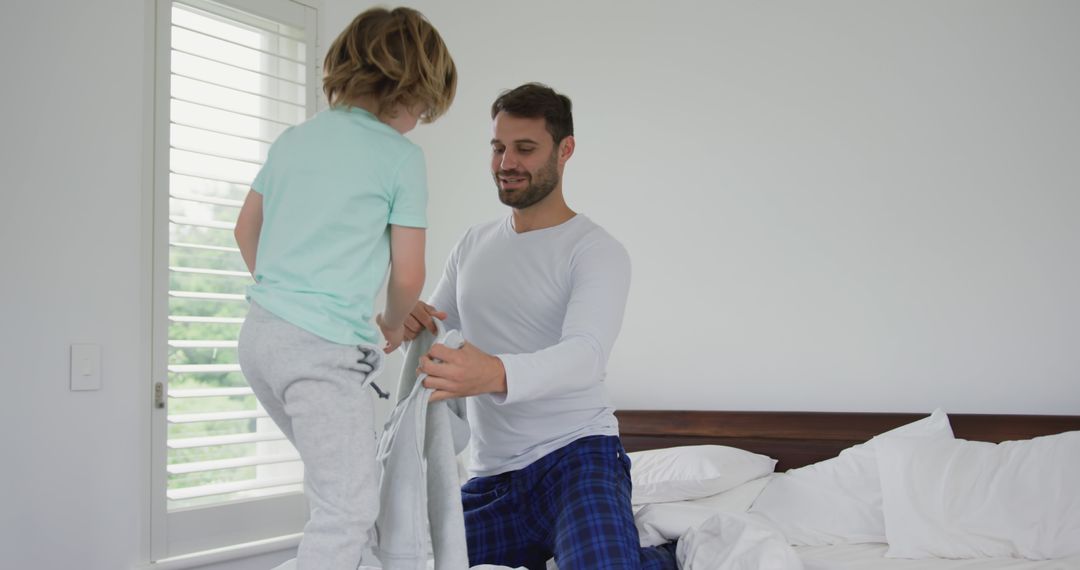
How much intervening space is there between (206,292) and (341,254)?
1.70 m

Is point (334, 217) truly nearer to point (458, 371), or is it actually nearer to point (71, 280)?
point (458, 371)

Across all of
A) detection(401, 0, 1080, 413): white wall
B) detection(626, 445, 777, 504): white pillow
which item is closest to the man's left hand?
detection(626, 445, 777, 504): white pillow

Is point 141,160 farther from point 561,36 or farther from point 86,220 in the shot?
point 561,36

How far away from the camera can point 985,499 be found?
216 centimetres

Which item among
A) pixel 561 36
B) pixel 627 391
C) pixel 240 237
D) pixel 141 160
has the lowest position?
pixel 627 391

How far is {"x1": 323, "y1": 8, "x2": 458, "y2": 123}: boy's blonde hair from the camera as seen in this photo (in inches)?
60.4

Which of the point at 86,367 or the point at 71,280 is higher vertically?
the point at 71,280

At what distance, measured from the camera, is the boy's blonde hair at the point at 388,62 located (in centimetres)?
154

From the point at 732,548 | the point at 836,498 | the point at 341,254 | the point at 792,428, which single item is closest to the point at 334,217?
the point at 341,254

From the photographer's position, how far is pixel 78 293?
264cm

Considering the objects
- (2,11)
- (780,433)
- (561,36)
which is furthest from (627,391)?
(2,11)

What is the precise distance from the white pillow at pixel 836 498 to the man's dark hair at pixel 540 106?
3.82ft

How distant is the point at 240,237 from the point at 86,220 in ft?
4.29

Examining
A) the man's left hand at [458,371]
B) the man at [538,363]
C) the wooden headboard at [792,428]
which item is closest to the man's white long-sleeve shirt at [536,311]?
the man at [538,363]
